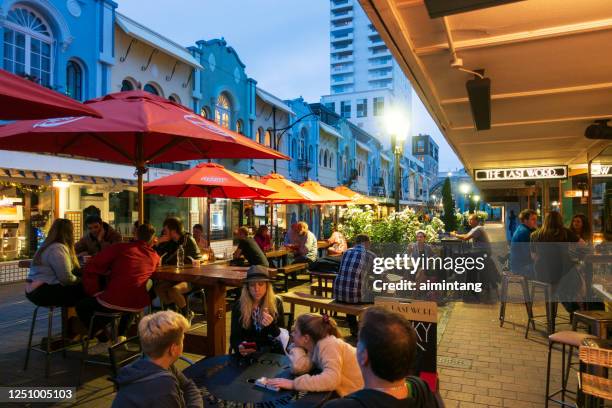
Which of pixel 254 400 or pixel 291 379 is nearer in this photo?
pixel 254 400

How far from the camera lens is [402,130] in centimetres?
1199

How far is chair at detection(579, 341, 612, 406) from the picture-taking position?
9.82ft

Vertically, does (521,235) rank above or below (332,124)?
below

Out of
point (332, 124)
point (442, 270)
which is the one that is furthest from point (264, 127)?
point (442, 270)

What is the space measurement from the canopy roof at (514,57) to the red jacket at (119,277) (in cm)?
351

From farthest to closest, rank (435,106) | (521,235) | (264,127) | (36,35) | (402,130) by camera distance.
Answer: (264,127) → (36,35) → (402,130) → (521,235) → (435,106)

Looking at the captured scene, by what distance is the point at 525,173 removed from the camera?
9.97m

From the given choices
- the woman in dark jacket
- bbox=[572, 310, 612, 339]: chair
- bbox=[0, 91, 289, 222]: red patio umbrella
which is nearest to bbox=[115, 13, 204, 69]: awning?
bbox=[0, 91, 289, 222]: red patio umbrella

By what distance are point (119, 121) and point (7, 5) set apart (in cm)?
1130

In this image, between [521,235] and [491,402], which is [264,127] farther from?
[491,402]

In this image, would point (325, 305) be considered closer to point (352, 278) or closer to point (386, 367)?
point (352, 278)

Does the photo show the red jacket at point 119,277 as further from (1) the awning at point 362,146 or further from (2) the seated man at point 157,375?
(1) the awning at point 362,146

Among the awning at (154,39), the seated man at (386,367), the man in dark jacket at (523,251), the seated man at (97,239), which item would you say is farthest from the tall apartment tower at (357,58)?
the seated man at (386,367)

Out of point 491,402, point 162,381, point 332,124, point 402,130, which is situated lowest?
point 491,402
